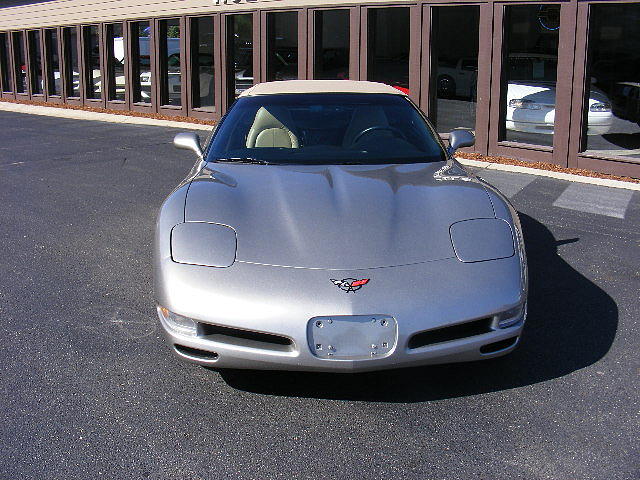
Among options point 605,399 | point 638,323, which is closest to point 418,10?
point 638,323

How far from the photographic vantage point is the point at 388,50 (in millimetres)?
17891

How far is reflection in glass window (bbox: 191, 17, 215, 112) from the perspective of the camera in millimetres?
18453

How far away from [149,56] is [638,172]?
13375 millimetres

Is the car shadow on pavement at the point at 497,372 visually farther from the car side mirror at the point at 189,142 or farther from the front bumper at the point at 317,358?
the car side mirror at the point at 189,142

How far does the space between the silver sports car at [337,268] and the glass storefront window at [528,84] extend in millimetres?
7957

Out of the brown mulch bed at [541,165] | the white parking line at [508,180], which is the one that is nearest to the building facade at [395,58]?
the brown mulch bed at [541,165]

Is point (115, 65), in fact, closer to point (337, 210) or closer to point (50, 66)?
point (50, 66)

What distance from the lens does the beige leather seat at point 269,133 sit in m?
5.29

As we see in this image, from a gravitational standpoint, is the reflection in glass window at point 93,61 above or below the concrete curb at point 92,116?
above

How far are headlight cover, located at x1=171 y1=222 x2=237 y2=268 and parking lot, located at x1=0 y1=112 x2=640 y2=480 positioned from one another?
0.66 meters

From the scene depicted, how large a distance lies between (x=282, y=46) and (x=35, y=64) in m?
11.7

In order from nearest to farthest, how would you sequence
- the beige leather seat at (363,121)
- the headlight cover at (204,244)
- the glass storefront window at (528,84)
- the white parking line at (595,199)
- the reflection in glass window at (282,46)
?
the headlight cover at (204,244) → the beige leather seat at (363,121) → the white parking line at (595,199) → the glass storefront window at (528,84) → the reflection in glass window at (282,46)

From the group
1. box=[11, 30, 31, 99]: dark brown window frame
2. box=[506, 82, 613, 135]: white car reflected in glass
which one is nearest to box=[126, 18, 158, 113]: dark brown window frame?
box=[11, 30, 31, 99]: dark brown window frame

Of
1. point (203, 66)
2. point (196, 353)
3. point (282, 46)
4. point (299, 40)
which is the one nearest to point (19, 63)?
point (203, 66)
